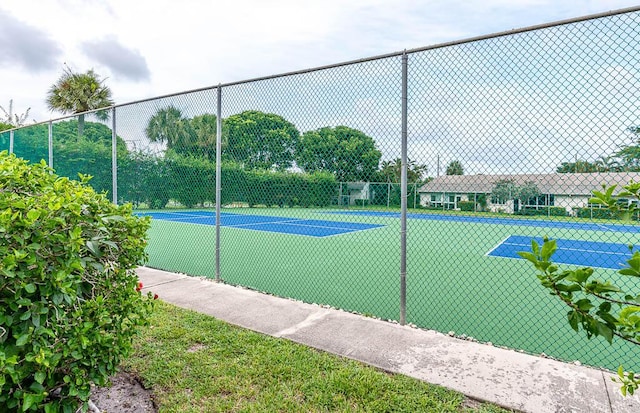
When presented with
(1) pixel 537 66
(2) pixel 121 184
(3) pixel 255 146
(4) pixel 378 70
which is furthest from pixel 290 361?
(2) pixel 121 184

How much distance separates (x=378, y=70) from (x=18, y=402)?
325 centimetres

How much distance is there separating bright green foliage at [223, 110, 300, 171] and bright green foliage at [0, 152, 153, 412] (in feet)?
11.9

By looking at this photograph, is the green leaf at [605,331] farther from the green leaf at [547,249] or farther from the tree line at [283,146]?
the tree line at [283,146]

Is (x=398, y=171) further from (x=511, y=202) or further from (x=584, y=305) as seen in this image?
(x=584, y=305)

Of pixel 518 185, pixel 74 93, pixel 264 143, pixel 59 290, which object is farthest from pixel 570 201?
pixel 74 93

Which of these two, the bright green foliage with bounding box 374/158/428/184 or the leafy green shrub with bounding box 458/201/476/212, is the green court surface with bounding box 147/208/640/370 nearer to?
the leafy green shrub with bounding box 458/201/476/212

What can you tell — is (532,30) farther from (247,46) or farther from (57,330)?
(247,46)

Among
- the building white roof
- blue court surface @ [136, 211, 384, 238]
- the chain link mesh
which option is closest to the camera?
the chain link mesh

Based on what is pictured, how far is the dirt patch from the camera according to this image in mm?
1989

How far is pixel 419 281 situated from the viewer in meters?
5.25

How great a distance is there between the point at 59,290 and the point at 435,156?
9.46 ft

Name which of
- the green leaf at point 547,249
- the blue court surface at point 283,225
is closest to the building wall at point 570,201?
the green leaf at point 547,249

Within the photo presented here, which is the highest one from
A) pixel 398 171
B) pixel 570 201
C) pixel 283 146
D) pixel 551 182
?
pixel 283 146

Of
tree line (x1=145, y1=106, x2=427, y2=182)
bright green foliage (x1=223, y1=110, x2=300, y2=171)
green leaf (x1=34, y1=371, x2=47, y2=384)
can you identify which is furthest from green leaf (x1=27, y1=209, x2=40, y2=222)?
bright green foliage (x1=223, y1=110, x2=300, y2=171)
